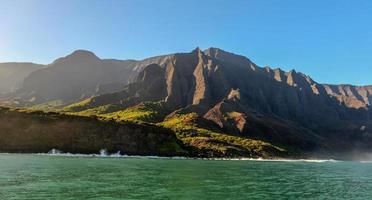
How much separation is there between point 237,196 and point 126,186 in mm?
20924

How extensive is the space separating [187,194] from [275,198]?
46.4 ft

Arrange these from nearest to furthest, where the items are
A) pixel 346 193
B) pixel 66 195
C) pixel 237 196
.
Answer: pixel 66 195 → pixel 237 196 → pixel 346 193

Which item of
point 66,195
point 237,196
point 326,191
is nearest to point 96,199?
point 66,195

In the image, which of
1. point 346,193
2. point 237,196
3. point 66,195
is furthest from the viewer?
point 346,193

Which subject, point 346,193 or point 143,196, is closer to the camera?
point 143,196

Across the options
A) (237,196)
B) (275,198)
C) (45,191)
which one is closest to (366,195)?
(275,198)

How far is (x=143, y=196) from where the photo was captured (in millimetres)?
64562

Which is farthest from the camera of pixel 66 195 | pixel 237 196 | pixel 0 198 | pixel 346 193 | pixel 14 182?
pixel 346 193

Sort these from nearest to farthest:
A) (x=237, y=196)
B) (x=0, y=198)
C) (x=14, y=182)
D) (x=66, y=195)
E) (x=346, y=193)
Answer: (x=0, y=198) → (x=66, y=195) → (x=237, y=196) → (x=14, y=182) → (x=346, y=193)

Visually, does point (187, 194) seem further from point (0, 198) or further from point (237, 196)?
point (0, 198)

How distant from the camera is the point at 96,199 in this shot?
2357 inches

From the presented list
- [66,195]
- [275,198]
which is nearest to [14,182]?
[66,195]

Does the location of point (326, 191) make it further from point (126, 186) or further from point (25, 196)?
point (25, 196)

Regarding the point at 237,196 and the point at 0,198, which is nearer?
the point at 0,198
